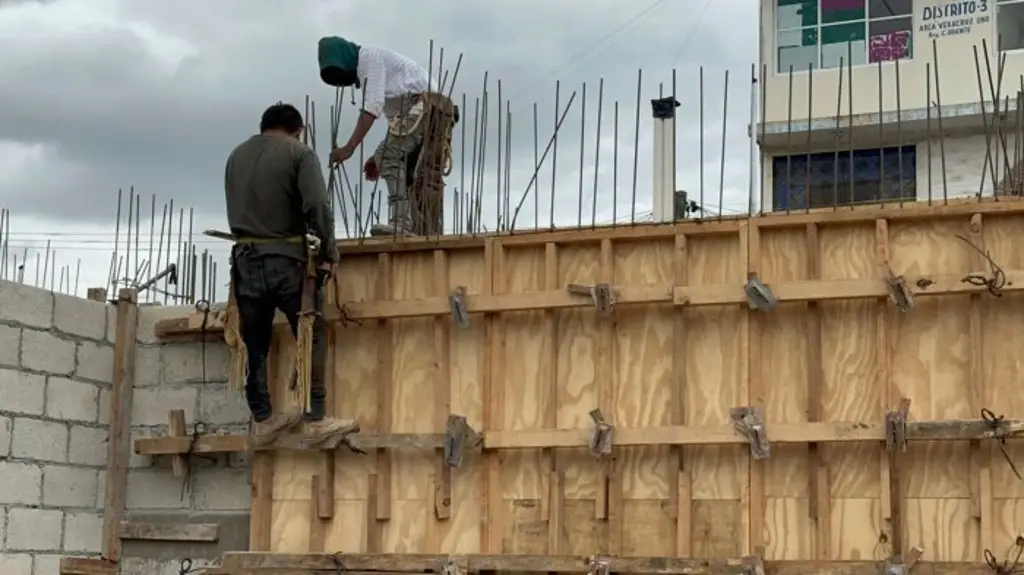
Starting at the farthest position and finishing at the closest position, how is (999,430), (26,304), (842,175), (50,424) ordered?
(842,175) → (50,424) → (26,304) → (999,430)

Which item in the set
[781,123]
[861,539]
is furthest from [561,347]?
[781,123]

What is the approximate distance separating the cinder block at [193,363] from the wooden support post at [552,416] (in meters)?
2.15

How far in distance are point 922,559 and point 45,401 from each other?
510 cm

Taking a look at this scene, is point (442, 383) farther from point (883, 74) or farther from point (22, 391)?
point (883, 74)

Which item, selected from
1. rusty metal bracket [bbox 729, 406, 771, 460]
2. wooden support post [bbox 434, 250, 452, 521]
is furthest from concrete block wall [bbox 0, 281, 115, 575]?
rusty metal bracket [bbox 729, 406, 771, 460]

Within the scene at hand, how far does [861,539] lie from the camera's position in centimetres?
702

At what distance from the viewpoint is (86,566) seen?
8.33 meters

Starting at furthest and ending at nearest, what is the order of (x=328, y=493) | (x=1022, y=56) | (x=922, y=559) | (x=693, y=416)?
(x=1022, y=56)
(x=328, y=493)
(x=693, y=416)
(x=922, y=559)

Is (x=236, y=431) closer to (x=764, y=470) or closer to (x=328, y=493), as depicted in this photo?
(x=328, y=493)

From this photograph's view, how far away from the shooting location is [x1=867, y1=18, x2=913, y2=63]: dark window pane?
855 inches

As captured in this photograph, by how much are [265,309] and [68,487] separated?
1.78 meters

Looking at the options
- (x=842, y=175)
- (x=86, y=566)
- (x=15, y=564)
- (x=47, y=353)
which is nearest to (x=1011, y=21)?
(x=842, y=175)

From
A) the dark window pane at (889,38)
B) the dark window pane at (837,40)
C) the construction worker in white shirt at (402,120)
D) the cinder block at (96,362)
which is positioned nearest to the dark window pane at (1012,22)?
the dark window pane at (889,38)

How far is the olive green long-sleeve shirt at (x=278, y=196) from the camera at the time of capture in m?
7.60
